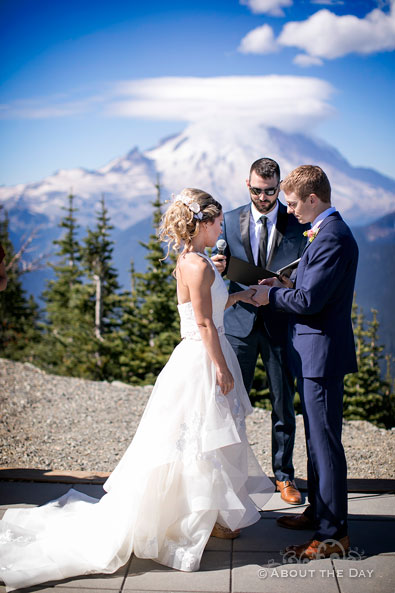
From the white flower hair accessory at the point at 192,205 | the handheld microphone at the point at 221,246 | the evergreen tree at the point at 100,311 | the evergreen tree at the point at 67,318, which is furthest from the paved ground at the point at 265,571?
the evergreen tree at the point at 100,311

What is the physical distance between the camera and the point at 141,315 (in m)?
28.0

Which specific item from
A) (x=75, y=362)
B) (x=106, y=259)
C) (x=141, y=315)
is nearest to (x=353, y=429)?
(x=75, y=362)

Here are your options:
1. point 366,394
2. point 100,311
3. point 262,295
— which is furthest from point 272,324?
point 100,311

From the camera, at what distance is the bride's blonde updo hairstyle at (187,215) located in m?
3.09

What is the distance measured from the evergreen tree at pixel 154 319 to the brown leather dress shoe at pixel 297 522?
21501 millimetres

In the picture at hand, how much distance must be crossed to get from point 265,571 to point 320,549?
331 millimetres

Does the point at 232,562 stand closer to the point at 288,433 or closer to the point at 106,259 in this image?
the point at 288,433

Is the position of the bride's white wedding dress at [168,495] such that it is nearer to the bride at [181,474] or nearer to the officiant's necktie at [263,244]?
the bride at [181,474]

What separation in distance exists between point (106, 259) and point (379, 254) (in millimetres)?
83444

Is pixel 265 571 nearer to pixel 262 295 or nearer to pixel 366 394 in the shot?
pixel 262 295

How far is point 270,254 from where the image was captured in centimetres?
387

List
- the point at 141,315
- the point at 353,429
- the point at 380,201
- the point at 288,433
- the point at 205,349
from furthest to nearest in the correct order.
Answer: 1. the point at 380,201
2. the point at 141,315
3. the point at 353,429
4. the point at 288,433
5. the point at 205,349

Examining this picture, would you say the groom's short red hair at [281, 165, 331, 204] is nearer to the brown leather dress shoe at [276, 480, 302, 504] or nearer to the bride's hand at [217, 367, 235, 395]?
the bride's hand at [217, 367, 235, 395]

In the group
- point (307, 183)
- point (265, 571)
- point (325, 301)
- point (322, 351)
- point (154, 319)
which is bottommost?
point (265, 571)
